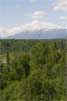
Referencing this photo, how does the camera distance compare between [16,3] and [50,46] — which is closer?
[16,3]

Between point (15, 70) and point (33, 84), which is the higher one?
point (15, 70)

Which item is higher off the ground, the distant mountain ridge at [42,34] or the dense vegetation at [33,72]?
the distant mountain ridge at [42,34]

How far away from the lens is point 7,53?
187 cm

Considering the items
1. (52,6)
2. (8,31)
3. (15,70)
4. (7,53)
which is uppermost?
(52,6)

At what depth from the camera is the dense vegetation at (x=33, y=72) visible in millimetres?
1896

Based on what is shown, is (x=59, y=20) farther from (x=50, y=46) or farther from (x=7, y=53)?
(x=7, y=53)

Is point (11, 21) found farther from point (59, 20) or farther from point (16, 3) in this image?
point (59, 20)

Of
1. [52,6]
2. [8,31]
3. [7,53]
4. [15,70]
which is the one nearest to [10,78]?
[15,70]

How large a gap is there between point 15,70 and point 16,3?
511mm

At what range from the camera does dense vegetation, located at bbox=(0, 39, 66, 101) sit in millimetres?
1896

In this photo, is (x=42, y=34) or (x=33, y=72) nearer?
(x=42, y=34)

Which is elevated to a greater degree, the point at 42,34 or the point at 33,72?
the point at 42,34

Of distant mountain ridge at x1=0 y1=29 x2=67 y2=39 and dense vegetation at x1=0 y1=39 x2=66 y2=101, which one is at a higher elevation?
distant mountain ridge at x1=0 y1=29 x2=67 y2=39

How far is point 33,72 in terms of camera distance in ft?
6.63
